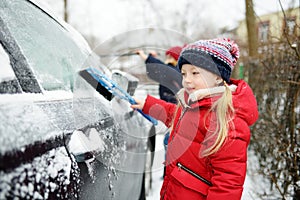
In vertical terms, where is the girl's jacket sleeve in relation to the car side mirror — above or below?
below

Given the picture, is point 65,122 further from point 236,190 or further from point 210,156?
point 236,190

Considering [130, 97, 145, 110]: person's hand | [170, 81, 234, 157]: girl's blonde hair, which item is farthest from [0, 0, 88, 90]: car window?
[170, 81, 234, 157]: girl's blonde hair

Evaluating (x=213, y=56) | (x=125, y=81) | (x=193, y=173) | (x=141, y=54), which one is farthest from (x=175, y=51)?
(x=193, y=173)

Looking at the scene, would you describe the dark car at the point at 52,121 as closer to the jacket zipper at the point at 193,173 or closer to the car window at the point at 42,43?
the car window at the point at 42,43

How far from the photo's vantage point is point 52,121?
3.04ft

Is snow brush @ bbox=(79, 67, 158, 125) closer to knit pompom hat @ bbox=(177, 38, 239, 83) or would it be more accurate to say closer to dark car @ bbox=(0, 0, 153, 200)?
dark car @ bbox=(0, 0, 153, 200)

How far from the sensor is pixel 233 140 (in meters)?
1.32

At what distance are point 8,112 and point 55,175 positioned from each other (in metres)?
0.25

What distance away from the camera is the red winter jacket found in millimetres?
1291

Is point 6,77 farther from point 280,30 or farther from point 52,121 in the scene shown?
point 280,30

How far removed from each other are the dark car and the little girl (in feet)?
1.19

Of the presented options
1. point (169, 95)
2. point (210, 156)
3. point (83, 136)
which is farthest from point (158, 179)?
point (83, 136)

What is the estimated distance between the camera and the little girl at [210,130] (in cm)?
131

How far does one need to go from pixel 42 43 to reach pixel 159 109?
0.89 metres
